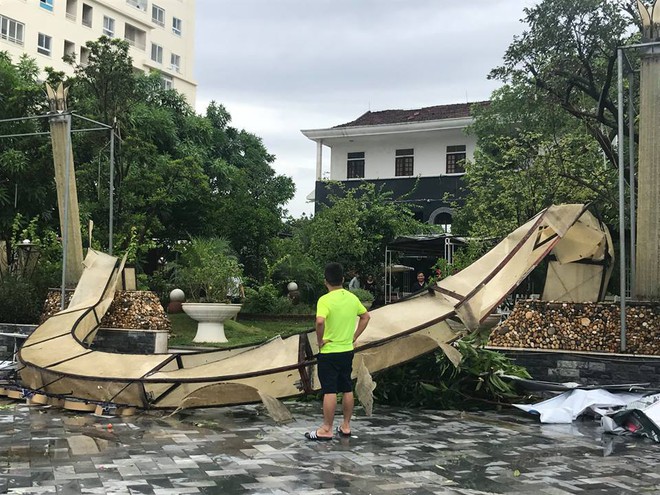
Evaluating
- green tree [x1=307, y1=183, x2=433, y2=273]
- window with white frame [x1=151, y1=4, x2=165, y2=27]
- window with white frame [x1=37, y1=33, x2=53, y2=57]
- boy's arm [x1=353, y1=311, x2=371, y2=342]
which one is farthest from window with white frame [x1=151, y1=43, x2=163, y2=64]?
boy's arm [x1=353, y1=311, x2=371, y2=342]

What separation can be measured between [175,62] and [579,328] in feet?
142

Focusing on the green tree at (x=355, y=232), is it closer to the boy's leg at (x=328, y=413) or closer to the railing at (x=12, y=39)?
the boy's leg at (x=328, y=413)

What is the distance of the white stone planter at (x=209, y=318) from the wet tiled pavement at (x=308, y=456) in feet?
23.9

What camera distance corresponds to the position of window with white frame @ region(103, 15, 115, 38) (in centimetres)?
4253

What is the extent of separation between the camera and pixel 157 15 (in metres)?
46.8

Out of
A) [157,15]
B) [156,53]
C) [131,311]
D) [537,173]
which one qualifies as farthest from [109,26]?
[131,311]

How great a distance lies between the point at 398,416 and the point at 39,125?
16.7m

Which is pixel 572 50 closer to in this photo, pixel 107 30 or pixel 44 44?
pixel 44 44

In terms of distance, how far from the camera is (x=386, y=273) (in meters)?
24.5

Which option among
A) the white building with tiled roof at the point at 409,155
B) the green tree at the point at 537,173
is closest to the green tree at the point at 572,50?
the green tree at the point at 537,173

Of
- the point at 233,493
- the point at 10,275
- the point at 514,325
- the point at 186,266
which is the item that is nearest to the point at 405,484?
the point at 233,493

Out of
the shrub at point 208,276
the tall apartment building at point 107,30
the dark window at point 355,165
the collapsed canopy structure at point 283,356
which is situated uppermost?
the tall apartment building at point 107,30

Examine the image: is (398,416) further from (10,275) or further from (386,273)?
(386,273)

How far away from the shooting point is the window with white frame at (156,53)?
4622 cm
